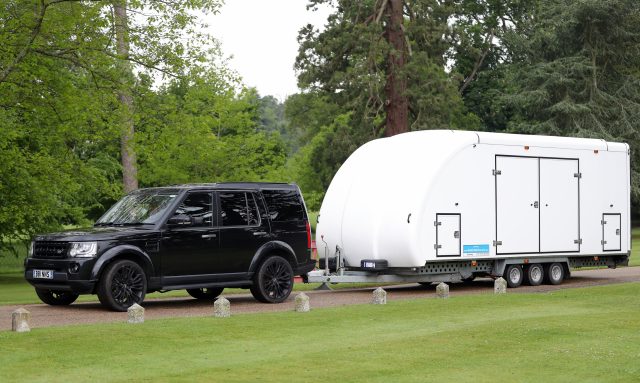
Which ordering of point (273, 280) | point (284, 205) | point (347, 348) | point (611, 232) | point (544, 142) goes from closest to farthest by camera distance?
point (347, 348) < point (273, 280) < point (284, 205) < point (544, 142) < point (611, 232)

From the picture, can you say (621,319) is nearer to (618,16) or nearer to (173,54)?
(173,54)

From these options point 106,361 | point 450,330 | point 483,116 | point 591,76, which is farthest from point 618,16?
point 106,361

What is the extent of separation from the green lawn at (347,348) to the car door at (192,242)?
7.01ft

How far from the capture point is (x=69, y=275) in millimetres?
15414

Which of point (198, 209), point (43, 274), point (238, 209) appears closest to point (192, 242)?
point (198, 209)

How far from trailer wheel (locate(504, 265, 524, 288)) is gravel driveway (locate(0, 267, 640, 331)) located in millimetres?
211

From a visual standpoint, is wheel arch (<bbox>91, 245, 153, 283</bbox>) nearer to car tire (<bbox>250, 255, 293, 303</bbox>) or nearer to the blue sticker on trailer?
car tire (<bbox>250, 255, 293, 303</bbox>)

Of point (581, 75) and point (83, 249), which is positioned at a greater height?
point (581, 75)

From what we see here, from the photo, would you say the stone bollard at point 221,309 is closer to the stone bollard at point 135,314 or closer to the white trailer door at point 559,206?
the stone bollard at point 135,314

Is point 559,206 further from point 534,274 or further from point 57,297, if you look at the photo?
point 57,297

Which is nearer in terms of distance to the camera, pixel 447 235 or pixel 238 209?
pixel 238 209

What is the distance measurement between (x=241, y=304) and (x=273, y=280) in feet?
2.36

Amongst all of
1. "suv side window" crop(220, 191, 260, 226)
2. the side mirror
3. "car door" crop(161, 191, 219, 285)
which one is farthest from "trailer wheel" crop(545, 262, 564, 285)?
the side mirror

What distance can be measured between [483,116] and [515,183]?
1509 inches
